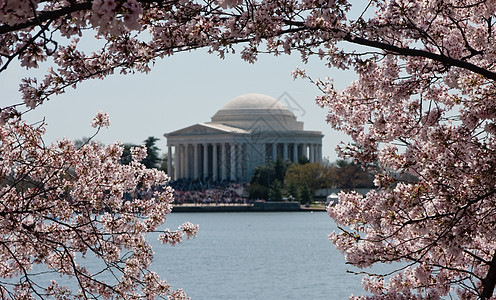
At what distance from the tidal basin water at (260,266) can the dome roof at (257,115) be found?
72.4 m

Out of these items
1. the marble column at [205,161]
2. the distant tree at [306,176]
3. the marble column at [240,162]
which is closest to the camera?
the distant tree at [306,176]

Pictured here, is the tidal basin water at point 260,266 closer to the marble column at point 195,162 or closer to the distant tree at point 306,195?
the distant tree at point 306,195

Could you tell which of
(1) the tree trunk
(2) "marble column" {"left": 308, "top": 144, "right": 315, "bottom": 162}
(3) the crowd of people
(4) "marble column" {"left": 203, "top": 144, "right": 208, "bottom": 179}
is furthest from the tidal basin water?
(2) "marble column" {"left": 308, "top": 144, "right": 315, "bottom": 162}

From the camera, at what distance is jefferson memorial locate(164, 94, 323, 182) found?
14262cm

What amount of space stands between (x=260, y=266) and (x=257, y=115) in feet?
346

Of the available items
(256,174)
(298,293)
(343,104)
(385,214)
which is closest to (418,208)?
(385,214)

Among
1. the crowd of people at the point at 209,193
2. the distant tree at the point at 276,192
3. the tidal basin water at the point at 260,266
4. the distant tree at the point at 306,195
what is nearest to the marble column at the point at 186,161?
the crowd of people at the point at 209,193

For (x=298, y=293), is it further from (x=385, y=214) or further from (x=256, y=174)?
(x=256, y=174)

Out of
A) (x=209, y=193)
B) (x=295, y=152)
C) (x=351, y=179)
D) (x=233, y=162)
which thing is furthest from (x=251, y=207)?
(x=295, y=152)

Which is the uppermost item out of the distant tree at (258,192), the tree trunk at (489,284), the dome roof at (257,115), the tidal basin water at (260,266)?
the dome roof at (257,115)

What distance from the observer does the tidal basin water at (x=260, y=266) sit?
34219mm

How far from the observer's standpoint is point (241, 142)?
141000 mm

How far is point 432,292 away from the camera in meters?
8.99

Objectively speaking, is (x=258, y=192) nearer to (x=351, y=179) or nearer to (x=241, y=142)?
(x=351, y=179)
